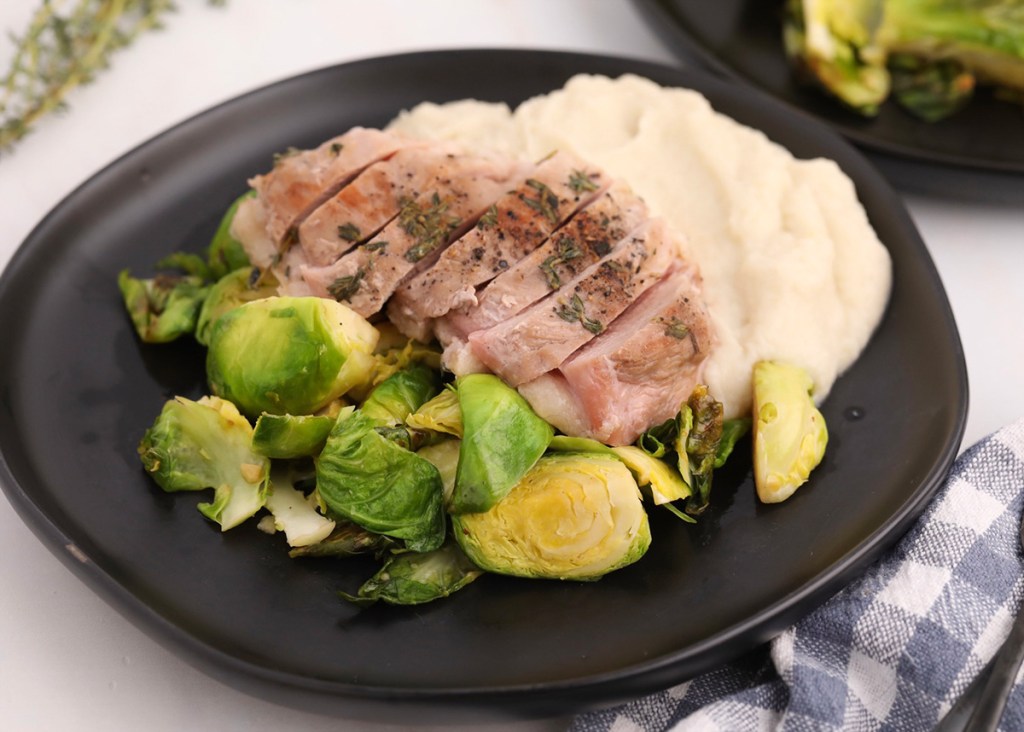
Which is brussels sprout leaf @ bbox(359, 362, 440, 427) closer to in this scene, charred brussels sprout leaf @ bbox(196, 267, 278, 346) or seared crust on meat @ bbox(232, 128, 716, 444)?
seared crust on meat @ bbox(232, 128, 716, 444)

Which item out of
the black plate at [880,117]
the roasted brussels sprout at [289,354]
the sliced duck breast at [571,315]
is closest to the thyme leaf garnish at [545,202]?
the sliced duck breast at [571,315]

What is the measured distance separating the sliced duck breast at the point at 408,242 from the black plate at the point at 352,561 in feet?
2.42

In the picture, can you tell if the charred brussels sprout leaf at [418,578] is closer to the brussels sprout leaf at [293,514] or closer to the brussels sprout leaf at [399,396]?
the brussels sprout leaf at [293,514]

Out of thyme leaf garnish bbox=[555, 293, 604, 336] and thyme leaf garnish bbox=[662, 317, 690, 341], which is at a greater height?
thyme leaf garnish bbox=[555, 293, 604, 336]

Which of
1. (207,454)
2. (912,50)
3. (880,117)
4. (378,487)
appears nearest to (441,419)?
(378,487)

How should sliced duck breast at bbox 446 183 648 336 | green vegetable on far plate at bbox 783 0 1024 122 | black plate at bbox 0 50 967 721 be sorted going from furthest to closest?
green vegetable on far plate at bbox 783 0 1024 122 < sliced duck breast at bbox 446 183 648 336 < black plate at bbox 0 50 967 721

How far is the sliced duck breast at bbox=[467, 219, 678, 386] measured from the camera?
12.0 feet

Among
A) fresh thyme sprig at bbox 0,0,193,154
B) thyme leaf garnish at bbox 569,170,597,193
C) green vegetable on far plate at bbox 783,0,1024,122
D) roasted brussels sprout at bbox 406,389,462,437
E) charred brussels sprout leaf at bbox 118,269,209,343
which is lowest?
green vegetable on far plate at bbox 783,0,1024,122

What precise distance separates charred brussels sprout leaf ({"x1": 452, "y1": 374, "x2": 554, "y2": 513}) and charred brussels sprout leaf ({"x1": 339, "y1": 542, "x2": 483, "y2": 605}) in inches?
7.3

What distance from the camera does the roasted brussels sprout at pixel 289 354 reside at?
3.60 m

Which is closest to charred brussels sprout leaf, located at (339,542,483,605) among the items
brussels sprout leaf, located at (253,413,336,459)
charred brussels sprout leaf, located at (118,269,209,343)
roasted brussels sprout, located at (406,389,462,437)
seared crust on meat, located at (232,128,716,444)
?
roasted brussels sprout, located at (406,389,462,437)

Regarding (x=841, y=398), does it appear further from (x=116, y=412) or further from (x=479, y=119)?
(x=116, y=412)

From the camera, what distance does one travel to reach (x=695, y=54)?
18.3 ft

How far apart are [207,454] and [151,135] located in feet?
8.68
